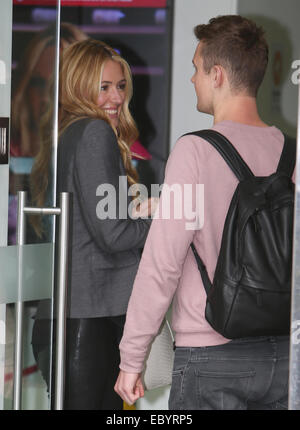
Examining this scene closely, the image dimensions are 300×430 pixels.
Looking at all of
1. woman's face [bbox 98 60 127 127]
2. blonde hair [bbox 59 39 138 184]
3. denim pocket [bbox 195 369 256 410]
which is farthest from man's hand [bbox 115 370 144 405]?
woman's face [bbox 98 60 127 127]

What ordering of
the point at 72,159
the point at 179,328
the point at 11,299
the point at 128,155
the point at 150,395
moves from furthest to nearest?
the point at 150,395, the point at 128,155, the point at 72,159, the point at 11,299, the point at 179,328

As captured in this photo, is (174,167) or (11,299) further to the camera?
(11,299)

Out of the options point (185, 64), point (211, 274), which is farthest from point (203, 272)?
point (185, 64)

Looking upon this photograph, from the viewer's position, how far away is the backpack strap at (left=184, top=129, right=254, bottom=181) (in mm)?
1673

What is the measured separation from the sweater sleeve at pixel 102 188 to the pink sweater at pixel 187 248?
39 centimetres

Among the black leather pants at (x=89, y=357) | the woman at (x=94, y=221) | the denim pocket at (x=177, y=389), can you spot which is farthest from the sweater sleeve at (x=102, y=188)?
the denim pocket at (x=177, y=389)

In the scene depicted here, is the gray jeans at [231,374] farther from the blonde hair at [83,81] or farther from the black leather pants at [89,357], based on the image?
the blonde hair at [83,81]

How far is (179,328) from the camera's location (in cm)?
173

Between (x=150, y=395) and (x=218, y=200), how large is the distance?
1.06m

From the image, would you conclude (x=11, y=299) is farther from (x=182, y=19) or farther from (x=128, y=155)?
(x=182, y=19)

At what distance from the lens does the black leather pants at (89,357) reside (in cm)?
215

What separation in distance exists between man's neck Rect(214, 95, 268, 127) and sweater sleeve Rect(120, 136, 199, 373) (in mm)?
156

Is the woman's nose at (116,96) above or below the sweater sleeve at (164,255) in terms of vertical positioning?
above
